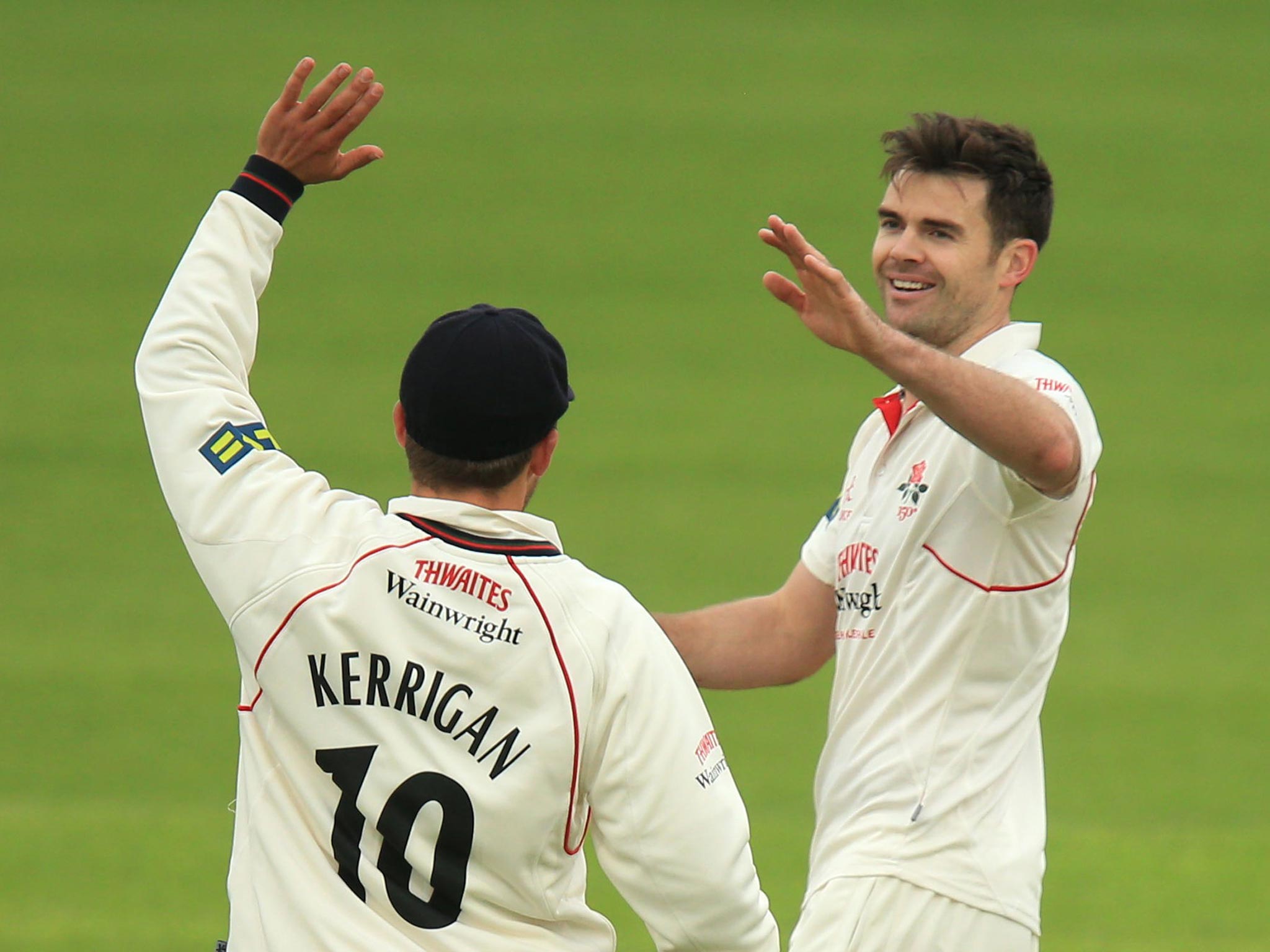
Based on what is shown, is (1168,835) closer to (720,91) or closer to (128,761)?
(128,761)

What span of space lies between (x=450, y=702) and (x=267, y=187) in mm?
922

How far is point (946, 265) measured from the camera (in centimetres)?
367

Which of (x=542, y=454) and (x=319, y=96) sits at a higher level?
(x=319, y=96)

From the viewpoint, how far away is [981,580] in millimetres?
3389

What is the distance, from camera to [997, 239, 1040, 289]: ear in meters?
3.74

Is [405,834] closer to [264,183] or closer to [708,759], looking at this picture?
[708,759]

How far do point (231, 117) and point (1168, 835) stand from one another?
35.6 ft

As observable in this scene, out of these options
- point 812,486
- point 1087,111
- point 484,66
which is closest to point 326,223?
point 484,66

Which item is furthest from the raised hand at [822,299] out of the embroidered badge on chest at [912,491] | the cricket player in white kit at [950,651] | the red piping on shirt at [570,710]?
the red piping on shirt at [570,710]

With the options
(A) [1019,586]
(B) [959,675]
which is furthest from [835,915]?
(A) [1019,586]

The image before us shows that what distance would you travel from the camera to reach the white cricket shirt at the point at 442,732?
8.45 feet

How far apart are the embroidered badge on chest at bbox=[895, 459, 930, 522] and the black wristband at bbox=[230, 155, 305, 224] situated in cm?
132

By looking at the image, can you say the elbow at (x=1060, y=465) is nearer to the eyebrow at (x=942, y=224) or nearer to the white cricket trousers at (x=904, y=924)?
the eyebrow at (x=942, y=224)

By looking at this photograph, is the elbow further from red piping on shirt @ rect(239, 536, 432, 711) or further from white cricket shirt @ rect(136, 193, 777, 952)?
red piping on shirt @ rect(239, 536, 432, 711)
